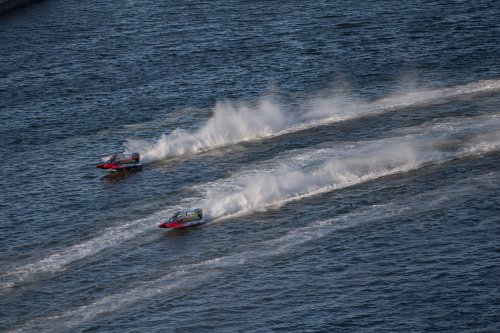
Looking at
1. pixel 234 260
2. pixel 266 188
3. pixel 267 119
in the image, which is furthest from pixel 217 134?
pixel 234 260

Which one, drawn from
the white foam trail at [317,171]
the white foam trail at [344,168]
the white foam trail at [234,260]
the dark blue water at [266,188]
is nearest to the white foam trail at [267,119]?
the dark blue water at [266,188]

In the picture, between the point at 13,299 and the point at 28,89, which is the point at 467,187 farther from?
the point at 28,89

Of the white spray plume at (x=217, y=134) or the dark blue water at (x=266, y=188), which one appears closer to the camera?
the dark blue water at (x=266, y=188)

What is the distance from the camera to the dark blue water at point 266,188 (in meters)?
101

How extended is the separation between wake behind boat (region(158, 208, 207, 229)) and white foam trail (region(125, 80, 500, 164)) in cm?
2606

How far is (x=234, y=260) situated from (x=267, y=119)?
148ft

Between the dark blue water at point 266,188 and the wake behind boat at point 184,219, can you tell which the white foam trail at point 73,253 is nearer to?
the dark blue water at point 266,188

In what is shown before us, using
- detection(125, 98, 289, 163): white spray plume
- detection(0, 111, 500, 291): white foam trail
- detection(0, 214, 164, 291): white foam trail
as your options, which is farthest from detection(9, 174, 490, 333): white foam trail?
detection(125, 98, 289, 163): white spray plume

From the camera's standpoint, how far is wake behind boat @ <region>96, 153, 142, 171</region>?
13738 cm

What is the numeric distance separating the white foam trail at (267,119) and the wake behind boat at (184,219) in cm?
2606

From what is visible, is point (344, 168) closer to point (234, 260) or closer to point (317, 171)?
point (317, 171)

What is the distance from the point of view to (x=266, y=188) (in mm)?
123625

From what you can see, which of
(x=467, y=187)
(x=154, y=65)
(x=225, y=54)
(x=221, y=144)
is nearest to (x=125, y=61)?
(x=154, y=65)

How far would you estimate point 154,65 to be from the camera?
188375 millimetres
